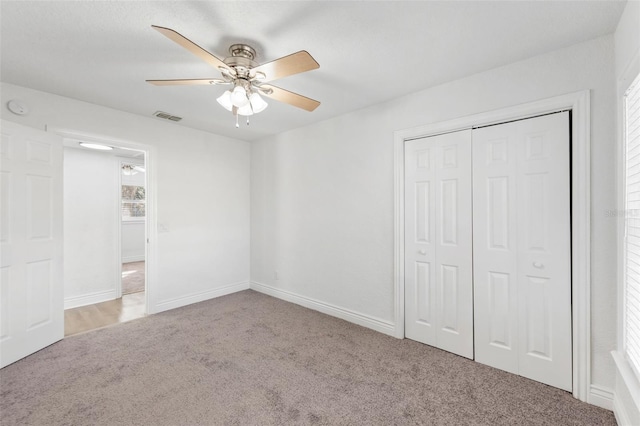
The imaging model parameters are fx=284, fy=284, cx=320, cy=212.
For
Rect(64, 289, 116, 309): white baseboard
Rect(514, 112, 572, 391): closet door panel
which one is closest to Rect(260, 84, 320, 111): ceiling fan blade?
Rect(514, 112, 572, 391): closet door panel

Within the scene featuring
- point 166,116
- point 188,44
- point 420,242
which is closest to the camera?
point 188,44

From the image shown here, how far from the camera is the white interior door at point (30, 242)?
2.45 metres

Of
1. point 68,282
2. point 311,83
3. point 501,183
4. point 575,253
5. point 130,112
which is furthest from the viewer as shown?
point 68,282

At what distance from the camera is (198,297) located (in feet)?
13.5

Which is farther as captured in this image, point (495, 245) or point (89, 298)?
point (89, 298)

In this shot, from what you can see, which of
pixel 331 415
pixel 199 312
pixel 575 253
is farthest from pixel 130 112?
pixel 575 253

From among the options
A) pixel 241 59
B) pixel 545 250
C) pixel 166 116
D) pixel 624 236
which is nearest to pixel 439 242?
pixel 545 250

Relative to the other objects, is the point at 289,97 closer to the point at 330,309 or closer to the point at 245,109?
the point at 245,109

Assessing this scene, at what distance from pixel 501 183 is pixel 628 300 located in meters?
1.07

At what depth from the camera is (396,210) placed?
2.96m

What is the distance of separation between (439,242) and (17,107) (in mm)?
4196

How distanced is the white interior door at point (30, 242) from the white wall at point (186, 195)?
41 cm

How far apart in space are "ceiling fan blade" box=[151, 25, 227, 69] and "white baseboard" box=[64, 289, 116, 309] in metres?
4.24

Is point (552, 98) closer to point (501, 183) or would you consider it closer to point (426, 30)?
point (501, 183)
